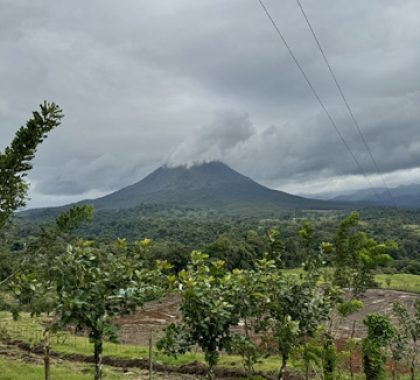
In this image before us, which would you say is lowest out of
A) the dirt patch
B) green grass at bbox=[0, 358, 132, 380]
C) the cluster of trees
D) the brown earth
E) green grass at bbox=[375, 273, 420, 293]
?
green grass at bbox=[375, 273, 420, 293]

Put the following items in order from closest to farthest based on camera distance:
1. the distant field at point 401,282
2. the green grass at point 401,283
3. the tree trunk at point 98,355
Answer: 1. the tree trunk at point 98,355
2. the distant field at point 401,282
3. the green grass at point 401,283

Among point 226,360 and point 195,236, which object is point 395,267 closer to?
point 195,236

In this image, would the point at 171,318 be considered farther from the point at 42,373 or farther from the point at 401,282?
the point at 401,282

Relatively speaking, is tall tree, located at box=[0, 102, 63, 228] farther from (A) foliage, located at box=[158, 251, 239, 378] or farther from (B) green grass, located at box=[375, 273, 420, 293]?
(B) green grass, located at box=[375, 273, 420, 293]

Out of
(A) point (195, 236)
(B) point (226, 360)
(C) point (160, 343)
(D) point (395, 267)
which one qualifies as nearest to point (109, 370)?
(B) point (226, 360)

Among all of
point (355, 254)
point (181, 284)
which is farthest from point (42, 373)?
point (355, 254)

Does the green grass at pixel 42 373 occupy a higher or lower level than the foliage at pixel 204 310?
lower

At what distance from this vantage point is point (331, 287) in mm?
7910

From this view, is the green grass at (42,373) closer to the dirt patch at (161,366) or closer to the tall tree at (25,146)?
the dirt patch at (161,366)

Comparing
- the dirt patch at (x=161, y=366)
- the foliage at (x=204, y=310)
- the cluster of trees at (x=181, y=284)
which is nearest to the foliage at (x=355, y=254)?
the cluster of trees at (x=181, y=284)

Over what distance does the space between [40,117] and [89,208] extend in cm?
191

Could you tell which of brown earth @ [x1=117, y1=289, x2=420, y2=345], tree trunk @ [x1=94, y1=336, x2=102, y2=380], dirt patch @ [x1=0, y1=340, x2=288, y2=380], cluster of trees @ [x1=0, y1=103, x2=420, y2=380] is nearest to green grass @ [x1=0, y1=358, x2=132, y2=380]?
dirt patch @ [x1=0, y1=340, x2=288, y2=380]

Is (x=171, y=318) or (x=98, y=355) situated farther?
(x=171, y=318)

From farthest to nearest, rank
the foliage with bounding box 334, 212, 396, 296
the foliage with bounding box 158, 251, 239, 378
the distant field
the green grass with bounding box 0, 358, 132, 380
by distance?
1. the distant field
2. the green grass with bounding box 0, 358, 132, 380
3. the foliage with bounding box 334, 212, 396, 296
4. the foliage with bounding box 158, 251, 239, 378
